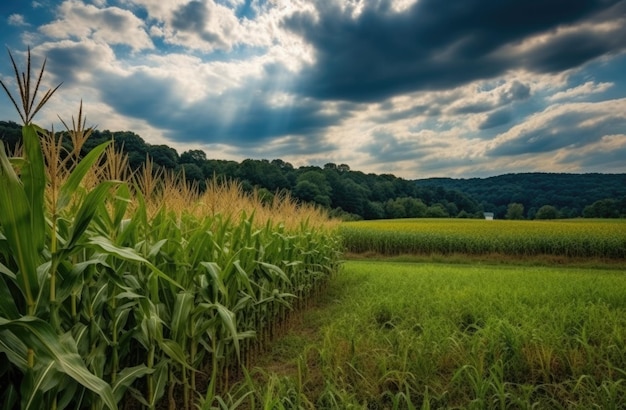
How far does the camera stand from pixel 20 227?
1978 mm

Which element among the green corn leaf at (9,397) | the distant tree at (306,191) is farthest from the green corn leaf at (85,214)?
the distant tree at (306,191)

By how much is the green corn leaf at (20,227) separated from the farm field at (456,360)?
73.3 inches

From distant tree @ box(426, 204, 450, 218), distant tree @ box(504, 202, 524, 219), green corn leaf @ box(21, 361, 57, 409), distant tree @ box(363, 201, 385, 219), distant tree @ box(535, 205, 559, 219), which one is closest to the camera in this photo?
green corn leaf @ box(21, 361, 57, 409)

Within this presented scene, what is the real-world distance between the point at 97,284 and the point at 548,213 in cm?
8387

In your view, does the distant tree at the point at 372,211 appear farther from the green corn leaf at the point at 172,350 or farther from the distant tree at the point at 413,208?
the green corn leaf at the point at 172,350

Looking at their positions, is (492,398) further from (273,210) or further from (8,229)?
(273,210)

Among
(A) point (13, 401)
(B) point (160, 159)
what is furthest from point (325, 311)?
(B) point (160, 159)

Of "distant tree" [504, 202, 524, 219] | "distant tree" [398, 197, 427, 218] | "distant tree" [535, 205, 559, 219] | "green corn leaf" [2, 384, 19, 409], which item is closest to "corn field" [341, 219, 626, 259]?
"green corn leaf" [2, 384, 19, 409]

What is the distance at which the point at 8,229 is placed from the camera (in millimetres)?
1927

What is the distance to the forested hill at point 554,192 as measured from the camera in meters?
72.1

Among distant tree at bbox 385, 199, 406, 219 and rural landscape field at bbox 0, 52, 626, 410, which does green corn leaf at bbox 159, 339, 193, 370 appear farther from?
distant tree at bbox 385, 199, 406, 219

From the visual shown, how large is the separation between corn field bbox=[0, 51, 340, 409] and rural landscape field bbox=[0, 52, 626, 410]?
1cm

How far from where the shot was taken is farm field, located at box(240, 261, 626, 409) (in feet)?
12.1

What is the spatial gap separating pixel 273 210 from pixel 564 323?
21.4 feet
